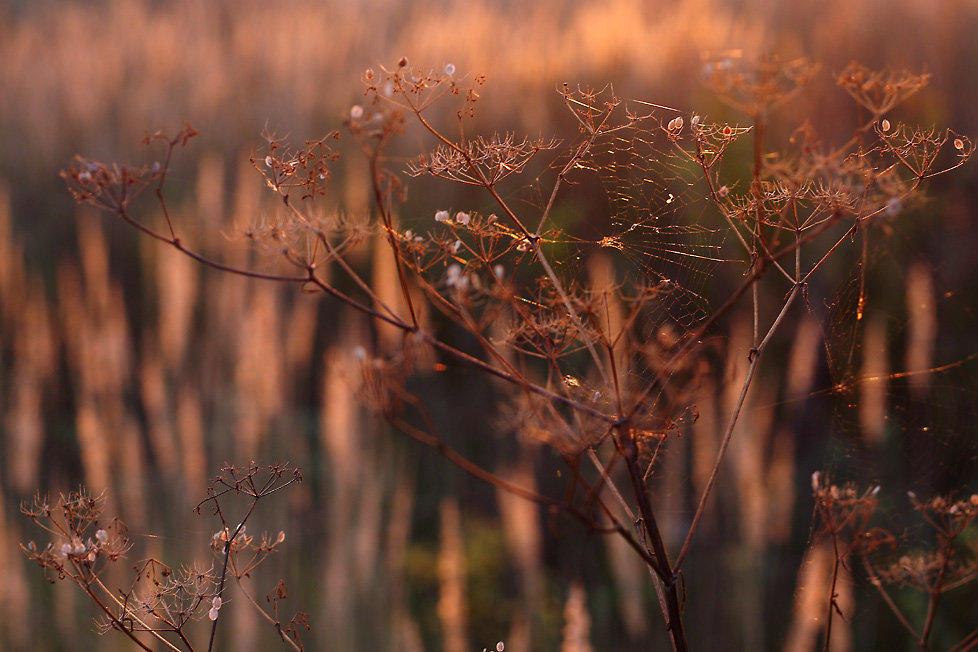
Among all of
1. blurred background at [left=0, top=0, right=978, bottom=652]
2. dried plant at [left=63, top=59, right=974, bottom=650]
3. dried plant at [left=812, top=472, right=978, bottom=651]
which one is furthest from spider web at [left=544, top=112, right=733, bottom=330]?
blurred background at [left=0, top=0, right=978, bottom=652]

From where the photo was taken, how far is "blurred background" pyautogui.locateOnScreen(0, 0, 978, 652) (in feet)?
2.71

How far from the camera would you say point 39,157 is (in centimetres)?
138

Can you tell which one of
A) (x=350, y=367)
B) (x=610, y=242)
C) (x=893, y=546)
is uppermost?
(x=350, y=367)

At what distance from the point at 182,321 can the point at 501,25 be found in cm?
79

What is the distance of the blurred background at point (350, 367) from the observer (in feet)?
2.71

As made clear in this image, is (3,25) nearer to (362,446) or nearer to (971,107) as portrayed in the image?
(362,446)

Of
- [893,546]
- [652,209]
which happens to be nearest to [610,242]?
[652,209]

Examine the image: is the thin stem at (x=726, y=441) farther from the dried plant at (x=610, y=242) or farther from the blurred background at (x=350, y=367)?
the blurred background at (x=350, y=367)

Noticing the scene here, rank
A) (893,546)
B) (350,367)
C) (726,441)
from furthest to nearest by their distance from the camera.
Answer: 1. (350,367)
2. (893,546)
3. (726,441)

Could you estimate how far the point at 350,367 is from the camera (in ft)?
2.26

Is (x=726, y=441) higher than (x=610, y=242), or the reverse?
(x=610, y=242)

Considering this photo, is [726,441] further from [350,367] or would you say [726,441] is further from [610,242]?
[350,367]

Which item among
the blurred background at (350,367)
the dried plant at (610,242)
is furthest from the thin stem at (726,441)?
the blurred background at (350,367)

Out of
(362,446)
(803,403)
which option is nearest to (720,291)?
(803,403)
